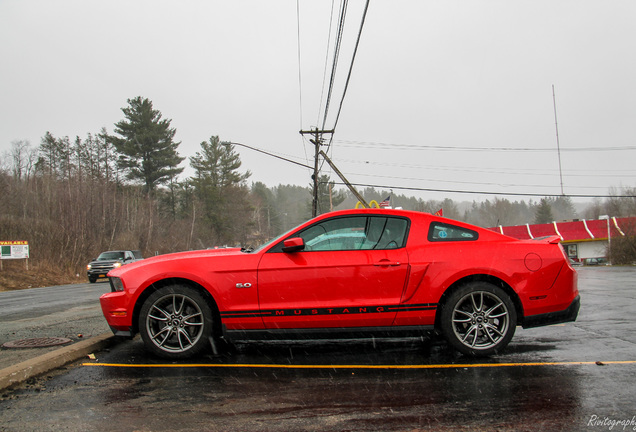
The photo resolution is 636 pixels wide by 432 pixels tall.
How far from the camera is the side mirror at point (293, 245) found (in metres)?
4.53

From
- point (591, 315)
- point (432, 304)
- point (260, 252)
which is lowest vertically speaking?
point (591, 315)

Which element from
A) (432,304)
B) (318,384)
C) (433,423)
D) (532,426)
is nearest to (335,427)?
(433,423)

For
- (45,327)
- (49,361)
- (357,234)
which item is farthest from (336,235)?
(45,327)

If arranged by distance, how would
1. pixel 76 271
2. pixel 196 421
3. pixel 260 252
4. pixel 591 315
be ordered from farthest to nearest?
pixel 76 271
pixel 591 315
pixel 260 252
pixel 196 421

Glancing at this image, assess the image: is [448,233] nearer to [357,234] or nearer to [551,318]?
[357,234]

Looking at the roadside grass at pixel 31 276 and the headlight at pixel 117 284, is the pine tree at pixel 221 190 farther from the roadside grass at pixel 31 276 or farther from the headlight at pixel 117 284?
the headlight at pixel 117 284

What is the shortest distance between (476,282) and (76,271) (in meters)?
31.1

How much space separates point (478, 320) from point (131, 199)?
50.8m

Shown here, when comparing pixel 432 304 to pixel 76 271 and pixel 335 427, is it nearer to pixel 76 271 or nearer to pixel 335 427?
pixel 335 427

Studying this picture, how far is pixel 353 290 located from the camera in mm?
4465

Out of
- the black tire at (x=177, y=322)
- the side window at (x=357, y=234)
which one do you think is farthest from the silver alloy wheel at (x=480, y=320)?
the black tire at (x=177, y=322)

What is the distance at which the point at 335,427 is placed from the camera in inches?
113

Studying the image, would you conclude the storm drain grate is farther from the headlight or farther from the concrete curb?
the headlight

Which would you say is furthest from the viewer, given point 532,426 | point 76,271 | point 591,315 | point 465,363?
point 76,271
